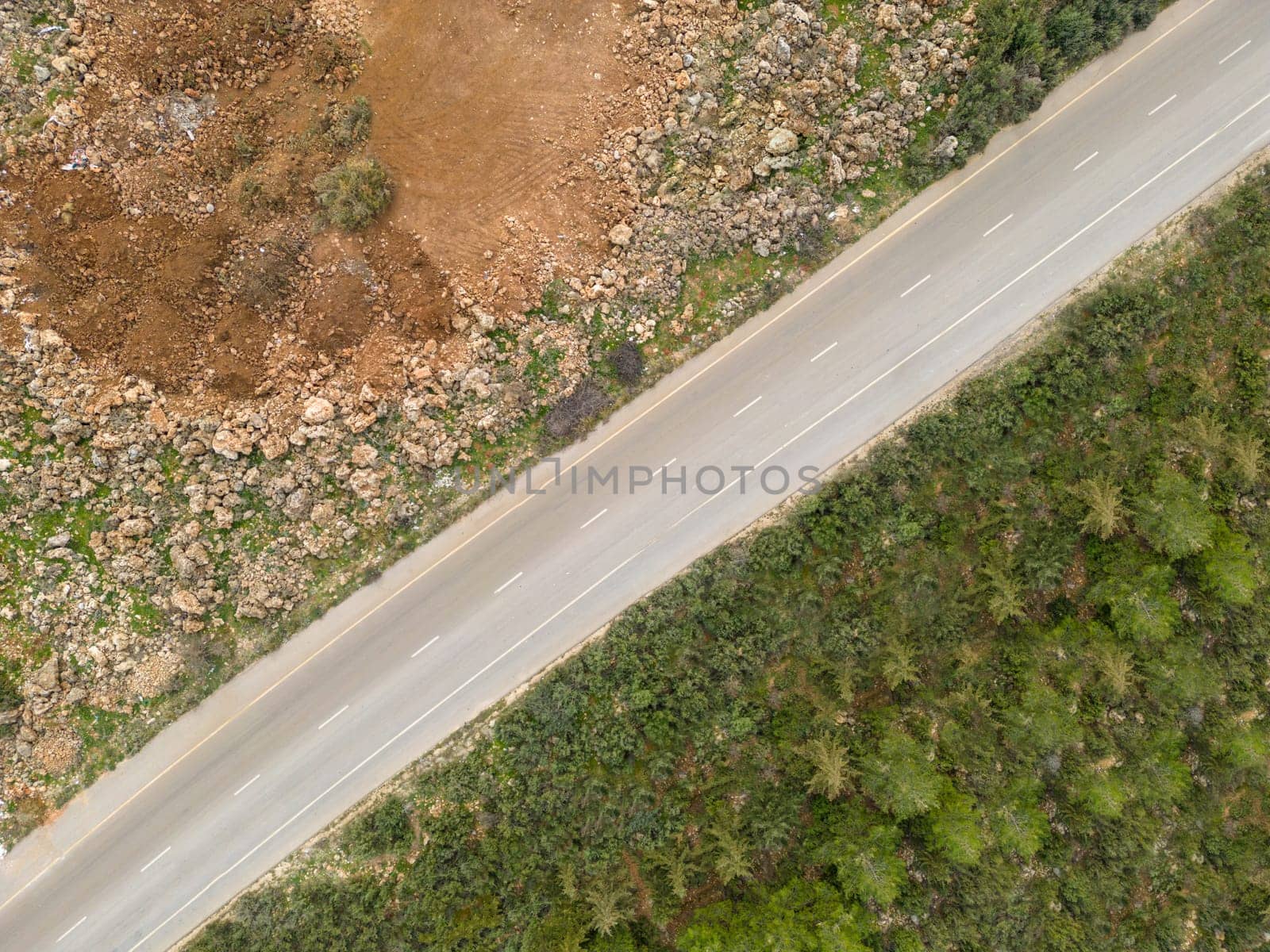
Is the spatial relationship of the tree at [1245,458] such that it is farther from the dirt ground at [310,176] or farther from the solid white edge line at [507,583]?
the solid white edge line at [507,583]

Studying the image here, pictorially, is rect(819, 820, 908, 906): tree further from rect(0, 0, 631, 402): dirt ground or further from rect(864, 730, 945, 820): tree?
rect(0, 0, 631, 402): dirt ground

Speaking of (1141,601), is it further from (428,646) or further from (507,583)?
(428,646)

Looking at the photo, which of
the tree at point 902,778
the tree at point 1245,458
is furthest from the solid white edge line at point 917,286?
the tree at point 902,778

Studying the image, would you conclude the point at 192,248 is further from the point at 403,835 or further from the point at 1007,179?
the point at 1007,179

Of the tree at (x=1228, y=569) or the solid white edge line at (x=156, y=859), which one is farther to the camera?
the solid white edge line at (x=156, y=859)

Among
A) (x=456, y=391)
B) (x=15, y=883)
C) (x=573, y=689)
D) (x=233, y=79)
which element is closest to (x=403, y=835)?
(x=573, y=689)

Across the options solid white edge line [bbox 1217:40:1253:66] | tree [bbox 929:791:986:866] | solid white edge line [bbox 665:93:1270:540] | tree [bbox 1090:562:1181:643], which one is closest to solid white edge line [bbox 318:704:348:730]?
solid white edge line [bbox 665:93:1270:540]
